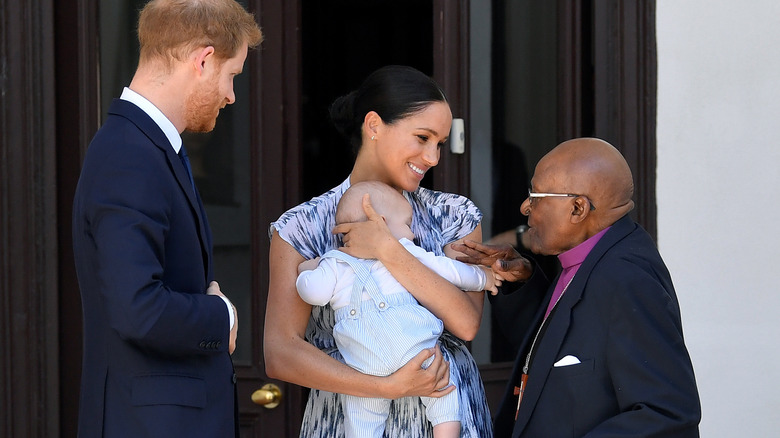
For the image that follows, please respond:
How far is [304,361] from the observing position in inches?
94.8

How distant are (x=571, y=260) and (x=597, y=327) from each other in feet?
0.73

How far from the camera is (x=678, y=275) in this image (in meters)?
3.54

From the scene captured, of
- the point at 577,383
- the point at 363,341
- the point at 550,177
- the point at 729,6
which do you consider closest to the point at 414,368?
the point at 363,341

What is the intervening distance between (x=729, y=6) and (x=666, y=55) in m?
0.29

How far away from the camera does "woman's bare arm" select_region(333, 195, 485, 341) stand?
2.40 metres

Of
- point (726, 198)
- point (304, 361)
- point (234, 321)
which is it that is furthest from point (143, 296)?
point (726, 198)

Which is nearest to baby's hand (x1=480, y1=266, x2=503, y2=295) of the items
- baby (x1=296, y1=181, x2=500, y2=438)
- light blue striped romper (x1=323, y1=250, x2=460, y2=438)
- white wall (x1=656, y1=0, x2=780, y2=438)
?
baby (x1=296, y1=181, x2=500, y2=438)

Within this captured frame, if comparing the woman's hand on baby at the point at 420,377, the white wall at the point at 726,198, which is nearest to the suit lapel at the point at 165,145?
the woman's hand on baby at the point at 420,377

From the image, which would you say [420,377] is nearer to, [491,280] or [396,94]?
[491,280]

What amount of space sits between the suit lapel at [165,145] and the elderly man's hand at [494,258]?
78 cm

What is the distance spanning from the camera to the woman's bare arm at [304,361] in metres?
2.32

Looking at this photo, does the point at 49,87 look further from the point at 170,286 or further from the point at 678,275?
the point at 678,275

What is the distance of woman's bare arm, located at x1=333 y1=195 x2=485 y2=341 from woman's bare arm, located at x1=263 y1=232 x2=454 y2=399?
0.36 feet

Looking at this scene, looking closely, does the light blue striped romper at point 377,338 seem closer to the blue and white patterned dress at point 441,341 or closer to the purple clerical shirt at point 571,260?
the blue and white patterned dress at point 441,341
